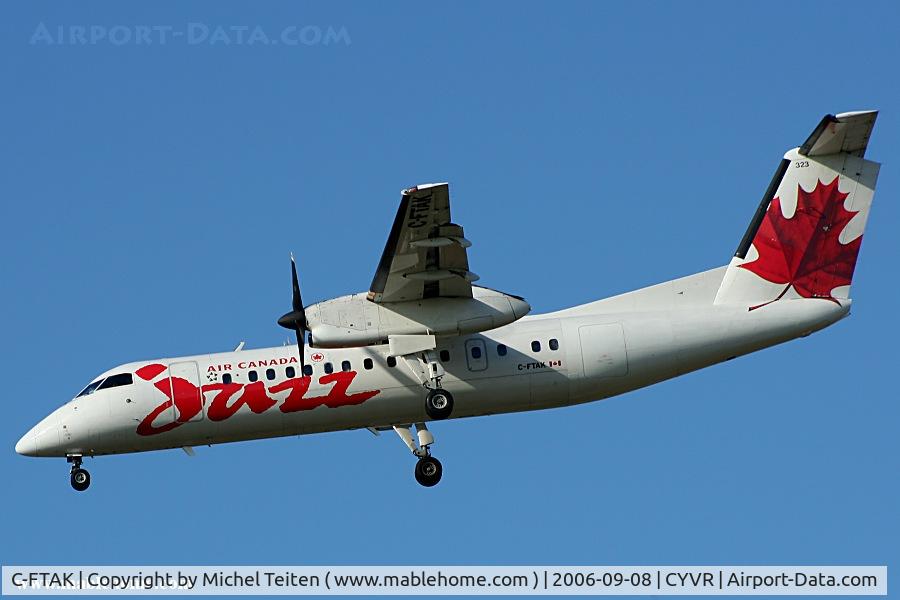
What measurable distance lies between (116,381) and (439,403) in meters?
6.27

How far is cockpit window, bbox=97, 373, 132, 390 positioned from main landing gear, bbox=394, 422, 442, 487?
5257mm

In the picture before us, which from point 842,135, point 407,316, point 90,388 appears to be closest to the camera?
point 407,316

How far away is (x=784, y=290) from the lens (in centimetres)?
2706

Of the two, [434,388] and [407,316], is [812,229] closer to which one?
[434,388]

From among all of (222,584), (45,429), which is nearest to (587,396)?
(222,584)

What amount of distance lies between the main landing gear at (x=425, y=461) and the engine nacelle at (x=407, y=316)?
301cm

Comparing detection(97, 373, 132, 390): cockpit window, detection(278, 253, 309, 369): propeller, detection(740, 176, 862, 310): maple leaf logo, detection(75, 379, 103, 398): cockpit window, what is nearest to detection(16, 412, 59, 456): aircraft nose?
detection(75, 379, 103, 398): cockpit window

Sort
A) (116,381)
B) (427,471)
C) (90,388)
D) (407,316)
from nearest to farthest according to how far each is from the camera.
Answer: (407,316) → (116,381) → (90,388) → (427,471)

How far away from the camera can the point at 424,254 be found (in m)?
24.5

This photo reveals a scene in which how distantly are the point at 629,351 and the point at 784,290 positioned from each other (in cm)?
327

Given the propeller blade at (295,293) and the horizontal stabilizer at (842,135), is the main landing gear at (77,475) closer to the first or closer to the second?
the propeller blade at (295,293)

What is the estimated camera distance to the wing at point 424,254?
23406 mm

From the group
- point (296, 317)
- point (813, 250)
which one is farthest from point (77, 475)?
point (813, 250)

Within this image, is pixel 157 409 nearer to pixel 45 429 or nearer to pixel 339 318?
pixel 45 429
